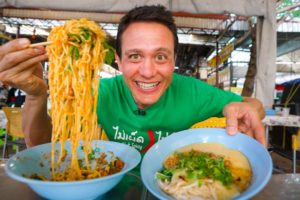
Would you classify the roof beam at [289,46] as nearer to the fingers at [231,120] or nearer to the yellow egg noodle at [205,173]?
the fingers at [231,120]

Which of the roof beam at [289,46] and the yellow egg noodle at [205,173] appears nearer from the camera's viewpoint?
the yellow egg noodle at [205,173]

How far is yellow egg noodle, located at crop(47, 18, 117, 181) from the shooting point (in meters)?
1.18

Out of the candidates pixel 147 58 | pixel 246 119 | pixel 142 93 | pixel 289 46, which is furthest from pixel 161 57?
pixel 289 46

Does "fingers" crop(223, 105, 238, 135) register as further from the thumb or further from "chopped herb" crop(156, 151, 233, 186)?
"chopped herb" crop(156, 151, 233, 186)

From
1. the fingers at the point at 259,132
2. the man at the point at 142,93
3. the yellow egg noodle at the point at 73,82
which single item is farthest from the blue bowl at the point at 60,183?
the fingers at the point at 259,132

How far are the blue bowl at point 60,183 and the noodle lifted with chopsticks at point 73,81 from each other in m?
0.06

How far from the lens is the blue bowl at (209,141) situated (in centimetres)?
99

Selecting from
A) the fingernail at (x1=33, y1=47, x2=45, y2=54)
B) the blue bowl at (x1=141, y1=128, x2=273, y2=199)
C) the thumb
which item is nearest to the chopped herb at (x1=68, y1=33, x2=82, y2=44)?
the fingernail at (x1=33, y1=47, x2=45, y2=54)

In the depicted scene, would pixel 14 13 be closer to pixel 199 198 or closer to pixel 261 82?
pixel 261 82

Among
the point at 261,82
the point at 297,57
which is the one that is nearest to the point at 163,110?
the point at 261,82

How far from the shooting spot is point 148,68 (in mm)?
1427

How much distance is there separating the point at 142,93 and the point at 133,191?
0.63 m

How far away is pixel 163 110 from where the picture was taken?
187 centimetres

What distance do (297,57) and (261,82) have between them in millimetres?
12561
